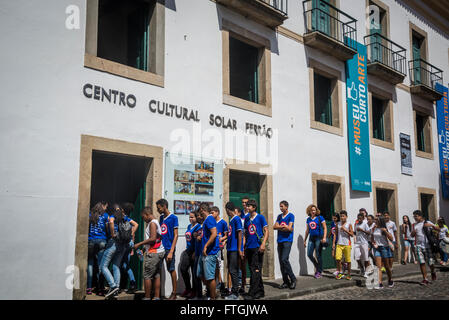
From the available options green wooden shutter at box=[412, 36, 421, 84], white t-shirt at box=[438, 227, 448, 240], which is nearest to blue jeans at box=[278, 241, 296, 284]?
white t-shirt at box=[438, 227, 448, 240]

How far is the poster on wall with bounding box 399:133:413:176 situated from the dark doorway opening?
10966 millimetres

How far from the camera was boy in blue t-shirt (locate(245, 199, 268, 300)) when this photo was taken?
26.1ft

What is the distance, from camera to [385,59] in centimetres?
1600

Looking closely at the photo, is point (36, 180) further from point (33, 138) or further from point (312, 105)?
point (312, 105)

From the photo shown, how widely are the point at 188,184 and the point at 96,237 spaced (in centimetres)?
207

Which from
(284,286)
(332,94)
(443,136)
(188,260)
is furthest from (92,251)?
(443,136)

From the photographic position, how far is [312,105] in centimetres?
1245

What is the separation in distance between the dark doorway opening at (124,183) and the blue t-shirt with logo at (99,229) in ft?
2.37

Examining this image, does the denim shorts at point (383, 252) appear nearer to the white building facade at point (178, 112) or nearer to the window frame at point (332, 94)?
the white building facade at point (178, 112)

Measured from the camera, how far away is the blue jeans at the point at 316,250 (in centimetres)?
1077

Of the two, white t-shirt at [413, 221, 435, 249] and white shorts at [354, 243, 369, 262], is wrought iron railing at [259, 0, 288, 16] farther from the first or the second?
white t-shirt at [413, 221, 435, 249]

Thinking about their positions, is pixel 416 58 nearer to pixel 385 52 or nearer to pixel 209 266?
pixel 385 52
